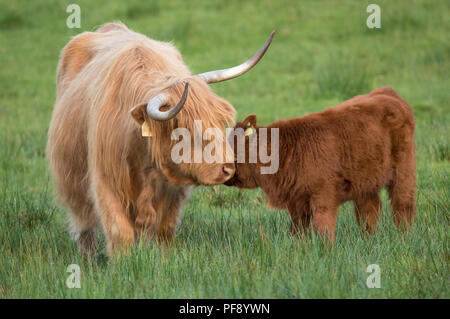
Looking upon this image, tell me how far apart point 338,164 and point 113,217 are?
5.01 feet

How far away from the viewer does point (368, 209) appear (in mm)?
4816

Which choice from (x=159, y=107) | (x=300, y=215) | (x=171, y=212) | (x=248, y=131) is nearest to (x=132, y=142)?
(x=159, y=107)

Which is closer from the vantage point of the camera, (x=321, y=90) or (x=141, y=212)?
(x=141, y=212)

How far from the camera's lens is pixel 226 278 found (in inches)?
140

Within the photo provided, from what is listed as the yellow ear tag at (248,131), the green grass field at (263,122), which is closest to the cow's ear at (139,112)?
the green grass field at (263,122)

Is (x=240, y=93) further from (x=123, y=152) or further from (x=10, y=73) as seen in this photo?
(x=123, y=152)

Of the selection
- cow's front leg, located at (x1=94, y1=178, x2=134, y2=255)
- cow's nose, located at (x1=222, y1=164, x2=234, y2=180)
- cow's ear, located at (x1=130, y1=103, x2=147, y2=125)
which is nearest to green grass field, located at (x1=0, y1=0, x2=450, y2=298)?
cow's front leg, located at (x1=94, y1=178, x2=134, y2=255)

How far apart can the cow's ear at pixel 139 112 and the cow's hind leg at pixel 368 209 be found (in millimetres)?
1836

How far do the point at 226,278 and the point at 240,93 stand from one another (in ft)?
22.8

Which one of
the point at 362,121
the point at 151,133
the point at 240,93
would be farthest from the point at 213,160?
the point at 240,93

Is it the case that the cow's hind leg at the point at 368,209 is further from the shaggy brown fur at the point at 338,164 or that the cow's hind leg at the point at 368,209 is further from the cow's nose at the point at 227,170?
the cow's nose at the point at 227,170

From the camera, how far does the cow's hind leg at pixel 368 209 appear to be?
4752 millimetres

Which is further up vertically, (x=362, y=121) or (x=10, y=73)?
(x=10, y=73)

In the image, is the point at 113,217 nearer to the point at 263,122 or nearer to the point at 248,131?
→ the point at 248,131
